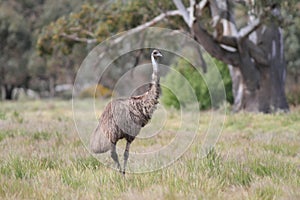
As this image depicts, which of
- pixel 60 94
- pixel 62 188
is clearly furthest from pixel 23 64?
pixel 62 188

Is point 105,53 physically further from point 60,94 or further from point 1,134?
point 60,94

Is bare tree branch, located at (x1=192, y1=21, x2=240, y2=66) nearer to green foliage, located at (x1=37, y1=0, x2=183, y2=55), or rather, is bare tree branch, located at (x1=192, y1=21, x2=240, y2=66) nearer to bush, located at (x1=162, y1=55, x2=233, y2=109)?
bush, located at (x1=162, y1=55, x2=233, y2=109)

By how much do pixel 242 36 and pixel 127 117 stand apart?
10261mm

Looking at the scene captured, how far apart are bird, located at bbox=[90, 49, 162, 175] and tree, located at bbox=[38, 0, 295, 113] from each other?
28.7 ft

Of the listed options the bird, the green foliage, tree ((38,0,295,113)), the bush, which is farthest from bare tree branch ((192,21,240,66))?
the bird

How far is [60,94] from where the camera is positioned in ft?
165

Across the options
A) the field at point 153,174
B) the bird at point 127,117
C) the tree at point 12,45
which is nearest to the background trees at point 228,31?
the field at point 153,174

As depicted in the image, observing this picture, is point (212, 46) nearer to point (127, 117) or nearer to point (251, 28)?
point (251, 28)

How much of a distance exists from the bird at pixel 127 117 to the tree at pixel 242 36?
344 inches

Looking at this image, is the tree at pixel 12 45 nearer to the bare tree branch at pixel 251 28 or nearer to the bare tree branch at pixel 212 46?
the bare tree branch at pixel 212 46

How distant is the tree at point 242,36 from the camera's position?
1502cm

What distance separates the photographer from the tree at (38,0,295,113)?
15016mm

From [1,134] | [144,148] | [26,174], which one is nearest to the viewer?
[26,174]

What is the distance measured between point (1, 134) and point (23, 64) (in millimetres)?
31406
